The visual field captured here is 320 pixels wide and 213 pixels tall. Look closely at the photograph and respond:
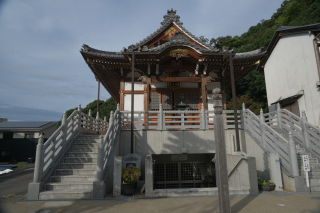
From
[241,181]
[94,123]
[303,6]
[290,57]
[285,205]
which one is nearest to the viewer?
[285,205]

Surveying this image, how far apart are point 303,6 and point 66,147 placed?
41.4 meters

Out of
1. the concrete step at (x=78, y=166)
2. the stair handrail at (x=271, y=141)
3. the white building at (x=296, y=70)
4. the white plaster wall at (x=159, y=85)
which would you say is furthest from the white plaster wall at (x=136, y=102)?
the white building at (x=296, y=70)

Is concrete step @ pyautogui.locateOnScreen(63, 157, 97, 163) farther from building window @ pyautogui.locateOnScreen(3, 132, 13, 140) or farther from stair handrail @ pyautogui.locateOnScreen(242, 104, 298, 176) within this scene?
building window @ pyautogui.locateOnScreen(3, 132, 13, 140)

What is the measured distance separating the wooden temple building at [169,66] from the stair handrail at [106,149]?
3.04m

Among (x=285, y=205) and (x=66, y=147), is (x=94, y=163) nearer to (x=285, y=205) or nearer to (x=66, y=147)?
(x=66, y=147)

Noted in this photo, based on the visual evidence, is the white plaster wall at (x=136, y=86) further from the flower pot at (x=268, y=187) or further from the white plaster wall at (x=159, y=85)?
the flower pot at (x=268, y=187)

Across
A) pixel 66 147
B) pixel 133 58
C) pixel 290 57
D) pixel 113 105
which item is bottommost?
pixel 66 147

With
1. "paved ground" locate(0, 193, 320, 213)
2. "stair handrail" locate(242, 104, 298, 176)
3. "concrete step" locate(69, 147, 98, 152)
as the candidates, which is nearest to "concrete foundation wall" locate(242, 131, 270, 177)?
"stair handrail" locate(242, 104, 298, 176)

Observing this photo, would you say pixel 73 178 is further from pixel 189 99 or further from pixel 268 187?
pixel 189 99

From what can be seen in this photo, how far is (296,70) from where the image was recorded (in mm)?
13070

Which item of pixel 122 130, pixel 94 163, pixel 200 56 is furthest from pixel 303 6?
pixel 94 163

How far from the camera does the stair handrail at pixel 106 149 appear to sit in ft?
20.9

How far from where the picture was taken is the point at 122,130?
985 cm

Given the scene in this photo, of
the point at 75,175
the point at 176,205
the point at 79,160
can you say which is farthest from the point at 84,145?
the point at 176,205
